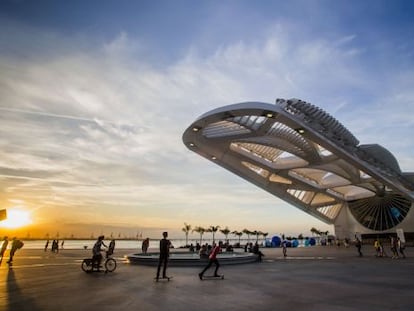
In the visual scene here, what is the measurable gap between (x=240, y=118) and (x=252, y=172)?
54.9 feet

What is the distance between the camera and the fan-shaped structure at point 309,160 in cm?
2755

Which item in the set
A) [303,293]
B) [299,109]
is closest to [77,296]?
[303,293]

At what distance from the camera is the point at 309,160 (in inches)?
1383

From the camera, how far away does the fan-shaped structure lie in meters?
27.5

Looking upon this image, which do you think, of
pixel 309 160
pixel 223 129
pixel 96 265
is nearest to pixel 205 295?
pixel 96 265

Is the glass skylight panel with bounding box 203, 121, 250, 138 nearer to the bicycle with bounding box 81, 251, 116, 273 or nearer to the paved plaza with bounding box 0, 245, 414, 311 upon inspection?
the bicycle with bounding box 81, 251, 116, 273

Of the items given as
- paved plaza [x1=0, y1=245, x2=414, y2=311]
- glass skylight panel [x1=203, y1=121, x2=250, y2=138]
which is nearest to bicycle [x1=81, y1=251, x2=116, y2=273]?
paved plaza [x1=0, y1=245, x2=414, y2=311]

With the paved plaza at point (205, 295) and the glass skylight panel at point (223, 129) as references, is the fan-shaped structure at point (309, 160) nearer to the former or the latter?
the glass skylight panel at point (223, 129)

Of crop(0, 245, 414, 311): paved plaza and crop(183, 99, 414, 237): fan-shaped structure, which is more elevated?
crop(183, 99, 414, 237): fan-shaped structure

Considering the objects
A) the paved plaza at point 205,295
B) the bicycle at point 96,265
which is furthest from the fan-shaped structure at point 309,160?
the paved plaza at point 205,295

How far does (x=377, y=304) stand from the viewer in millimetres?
6316

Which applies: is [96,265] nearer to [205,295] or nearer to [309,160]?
[205,295]

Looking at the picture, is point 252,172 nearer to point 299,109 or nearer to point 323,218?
point 299,109

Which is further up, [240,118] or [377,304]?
[240,118]
